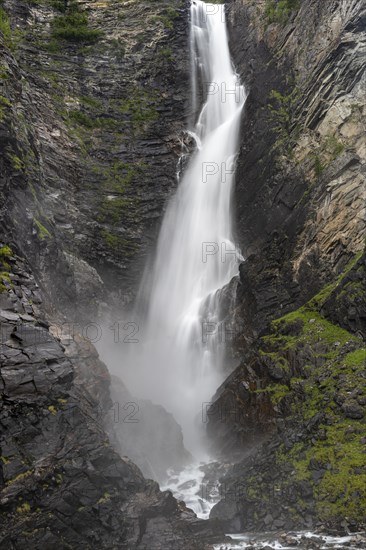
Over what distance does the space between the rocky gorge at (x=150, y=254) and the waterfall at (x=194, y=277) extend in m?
1.11

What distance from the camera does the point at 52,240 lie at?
1925 centimetres

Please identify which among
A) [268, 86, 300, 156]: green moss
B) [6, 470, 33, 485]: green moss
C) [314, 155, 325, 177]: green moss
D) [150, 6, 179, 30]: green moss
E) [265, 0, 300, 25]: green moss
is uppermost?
[150, 6, 179, 30]: green moss

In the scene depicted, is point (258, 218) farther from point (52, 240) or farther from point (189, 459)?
point (189, 459)

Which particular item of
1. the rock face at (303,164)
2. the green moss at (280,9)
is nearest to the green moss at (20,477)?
the rock face at (303,164)

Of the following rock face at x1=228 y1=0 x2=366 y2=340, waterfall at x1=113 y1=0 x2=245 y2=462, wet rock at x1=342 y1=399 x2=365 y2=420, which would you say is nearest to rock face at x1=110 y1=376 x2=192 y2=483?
waterfall at x1=113 y1=0 x2=245 y2=462

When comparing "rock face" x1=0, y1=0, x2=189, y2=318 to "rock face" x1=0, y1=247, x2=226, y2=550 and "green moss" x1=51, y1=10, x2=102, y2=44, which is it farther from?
"rock face" x1=0, y1=247, x2=226, y2=550

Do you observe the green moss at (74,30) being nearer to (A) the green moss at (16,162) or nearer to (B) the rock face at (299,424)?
(A) the green moss at (16,162)

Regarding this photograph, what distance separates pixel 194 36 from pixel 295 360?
105ft

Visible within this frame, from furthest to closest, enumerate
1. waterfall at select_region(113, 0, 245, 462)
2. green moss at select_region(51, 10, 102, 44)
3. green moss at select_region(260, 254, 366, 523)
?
1. green moss at select_region(51, 10, 102, 44)
2. waterfall at select_region(113, 0, 245, 462)
3. green moss at select_region(260, 254, 366, 523)

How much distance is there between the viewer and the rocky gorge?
41.3 ft

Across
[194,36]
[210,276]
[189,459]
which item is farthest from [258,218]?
[194,36]

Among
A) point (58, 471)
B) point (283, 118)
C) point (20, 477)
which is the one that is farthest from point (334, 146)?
point (20, 477)

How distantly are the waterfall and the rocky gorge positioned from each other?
1.11 m

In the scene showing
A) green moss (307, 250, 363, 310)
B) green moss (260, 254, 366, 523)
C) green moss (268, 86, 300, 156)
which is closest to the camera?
green moss (260, 254, 366, 523)
